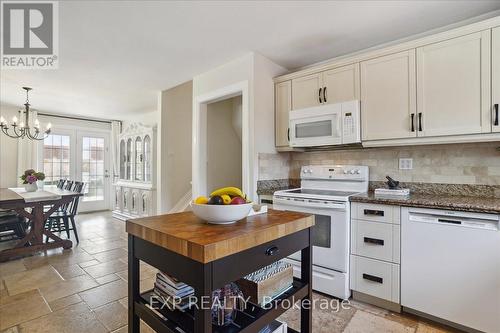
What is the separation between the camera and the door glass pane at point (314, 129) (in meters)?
2.58

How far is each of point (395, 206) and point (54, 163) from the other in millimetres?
6843

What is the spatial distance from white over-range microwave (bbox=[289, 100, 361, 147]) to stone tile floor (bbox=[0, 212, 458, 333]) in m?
1.51

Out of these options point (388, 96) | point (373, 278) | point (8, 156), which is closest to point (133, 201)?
point (8, 156)

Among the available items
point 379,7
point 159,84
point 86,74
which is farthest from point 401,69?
point 86,74

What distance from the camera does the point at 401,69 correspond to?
2.22 m

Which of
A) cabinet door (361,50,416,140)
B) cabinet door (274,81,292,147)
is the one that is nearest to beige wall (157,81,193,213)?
cabinet door (274,81,292,147)

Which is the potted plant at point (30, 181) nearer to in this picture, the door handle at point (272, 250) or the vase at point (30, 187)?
the vase at point (30, 187)

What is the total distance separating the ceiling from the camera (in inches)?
79.4

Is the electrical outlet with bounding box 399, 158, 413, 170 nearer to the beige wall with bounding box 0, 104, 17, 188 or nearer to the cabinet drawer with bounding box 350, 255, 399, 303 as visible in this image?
the cabinet drawer with bounding box 350, 255, 399, 303

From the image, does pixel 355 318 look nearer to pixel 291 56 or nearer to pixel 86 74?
pixel 291 56

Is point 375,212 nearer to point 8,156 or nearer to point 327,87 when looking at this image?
point 327,87

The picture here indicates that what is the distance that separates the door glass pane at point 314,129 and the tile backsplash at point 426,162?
1.54 ft

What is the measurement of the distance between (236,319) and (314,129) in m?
2.05

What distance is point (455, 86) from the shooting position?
6.52ft
